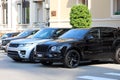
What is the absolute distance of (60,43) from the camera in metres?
17.7

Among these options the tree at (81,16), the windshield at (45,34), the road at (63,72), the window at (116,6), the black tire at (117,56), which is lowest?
the road at (63,72)

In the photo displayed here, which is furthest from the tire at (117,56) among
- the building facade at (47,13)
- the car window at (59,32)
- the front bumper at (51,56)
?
the building facade at (47,13)

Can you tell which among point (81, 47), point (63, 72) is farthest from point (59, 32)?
point (63, 72)

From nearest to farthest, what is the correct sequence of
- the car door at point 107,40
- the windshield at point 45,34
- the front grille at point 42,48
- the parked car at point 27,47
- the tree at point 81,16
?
the front grille at point 42,48 → the car door at point 107,40 → the parked car at point 27,47 → the windshield at point 45,34 → the tree at point 81,16

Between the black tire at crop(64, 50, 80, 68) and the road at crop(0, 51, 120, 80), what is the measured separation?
26 cm

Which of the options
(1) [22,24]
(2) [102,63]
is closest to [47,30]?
(2) [102,63]

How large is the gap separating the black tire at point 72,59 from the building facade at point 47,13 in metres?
13.0

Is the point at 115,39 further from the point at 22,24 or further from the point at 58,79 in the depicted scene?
the point at 22,24

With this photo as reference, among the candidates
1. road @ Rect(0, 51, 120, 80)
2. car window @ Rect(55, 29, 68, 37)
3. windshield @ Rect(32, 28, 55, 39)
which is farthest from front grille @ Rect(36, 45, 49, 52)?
car window @ Rect(55, 29, 68, 37)

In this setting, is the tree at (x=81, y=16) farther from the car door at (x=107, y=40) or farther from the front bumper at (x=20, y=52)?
the car door at (x=107, y=40)

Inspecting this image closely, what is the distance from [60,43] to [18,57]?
344 cm

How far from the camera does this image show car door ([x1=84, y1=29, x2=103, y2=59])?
1828 centimetres

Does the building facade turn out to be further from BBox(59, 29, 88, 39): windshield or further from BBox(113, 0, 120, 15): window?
BBox(59, 29, 88, 39): windshield

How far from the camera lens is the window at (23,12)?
45.3 meters
